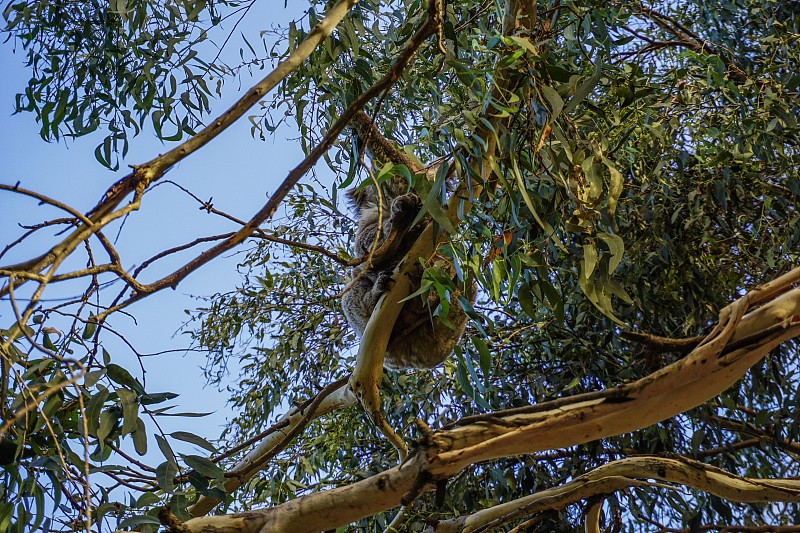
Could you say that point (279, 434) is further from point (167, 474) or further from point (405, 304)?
point (167, 474)

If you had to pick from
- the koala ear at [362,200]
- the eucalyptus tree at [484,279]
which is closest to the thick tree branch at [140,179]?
the eucalyptus tree at [484,279]

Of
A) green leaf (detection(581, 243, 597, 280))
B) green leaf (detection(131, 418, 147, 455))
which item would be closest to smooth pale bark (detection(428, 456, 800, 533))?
green leaf (detection(581, 243, 597, 280))

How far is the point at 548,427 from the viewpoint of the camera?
1.75 meters

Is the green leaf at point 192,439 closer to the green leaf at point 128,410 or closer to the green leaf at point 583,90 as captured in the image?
the green leaf at point 128,410

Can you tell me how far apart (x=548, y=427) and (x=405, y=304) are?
135 centimetres

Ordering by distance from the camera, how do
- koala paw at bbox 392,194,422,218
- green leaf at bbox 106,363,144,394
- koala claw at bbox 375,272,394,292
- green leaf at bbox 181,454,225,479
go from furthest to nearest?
koala paw at bbox 392,194,422,218 < koala claw at bbox 375,272,394,292 < green leaf at bbox 181,454,225,479 < green leaf at bbox 106,363,144,394

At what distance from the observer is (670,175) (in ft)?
11.3

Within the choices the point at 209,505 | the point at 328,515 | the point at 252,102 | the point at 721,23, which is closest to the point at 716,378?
the point at 328,515

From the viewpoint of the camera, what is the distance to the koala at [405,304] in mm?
2969

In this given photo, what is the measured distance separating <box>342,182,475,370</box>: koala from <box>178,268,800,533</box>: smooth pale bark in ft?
3.86

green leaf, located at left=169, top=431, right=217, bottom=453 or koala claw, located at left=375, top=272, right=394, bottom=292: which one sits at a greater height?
koala claw, located at left=375, top=272, right=394, bottom=292

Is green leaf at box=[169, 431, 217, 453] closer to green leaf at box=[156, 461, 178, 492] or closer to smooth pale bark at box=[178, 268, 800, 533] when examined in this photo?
green leaf at box=[156, 461, 178, 492]

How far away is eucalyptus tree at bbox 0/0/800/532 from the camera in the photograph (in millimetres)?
1758

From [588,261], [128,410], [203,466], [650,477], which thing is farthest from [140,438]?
[650,477]
